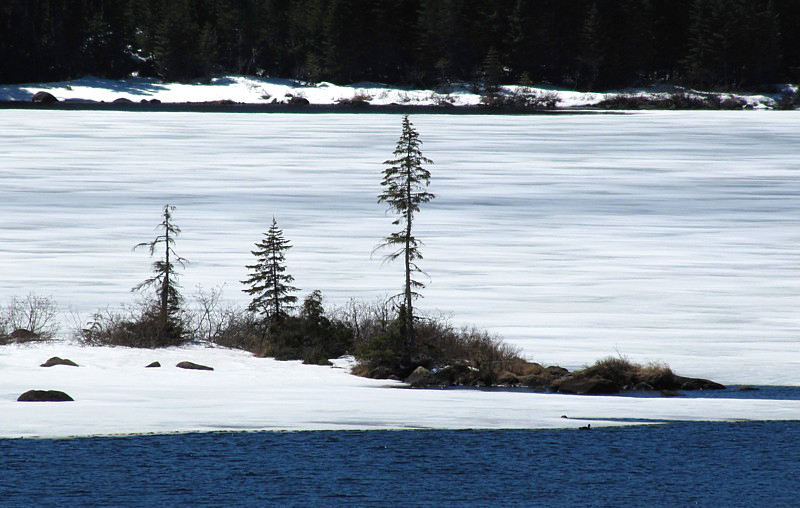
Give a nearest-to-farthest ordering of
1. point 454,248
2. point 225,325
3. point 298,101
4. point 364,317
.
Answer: point 225,325
point 364,317
point 454,248
point 298,101

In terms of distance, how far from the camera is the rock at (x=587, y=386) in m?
18.4

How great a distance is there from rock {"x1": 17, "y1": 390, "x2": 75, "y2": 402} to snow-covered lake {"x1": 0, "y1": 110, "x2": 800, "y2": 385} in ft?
22.4

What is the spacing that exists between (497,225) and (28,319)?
16545mm

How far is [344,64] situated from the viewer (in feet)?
396

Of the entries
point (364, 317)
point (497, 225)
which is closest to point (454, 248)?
point (497, 225)

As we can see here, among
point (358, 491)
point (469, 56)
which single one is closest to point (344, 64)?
point (469, 56)

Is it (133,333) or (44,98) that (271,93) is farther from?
(133,333)

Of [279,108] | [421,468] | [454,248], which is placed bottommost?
[421,468]

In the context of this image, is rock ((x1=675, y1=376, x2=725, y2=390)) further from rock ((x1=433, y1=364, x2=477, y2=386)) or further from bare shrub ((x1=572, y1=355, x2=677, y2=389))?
rock ((x1=433, y1=364, x2=477, y2=386))

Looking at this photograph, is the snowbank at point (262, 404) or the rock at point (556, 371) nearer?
the snowbank at point (262, 404)

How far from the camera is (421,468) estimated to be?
1444 centimetres

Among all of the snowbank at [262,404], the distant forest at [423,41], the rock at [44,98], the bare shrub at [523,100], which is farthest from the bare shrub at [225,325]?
the distant forest at [423,41]

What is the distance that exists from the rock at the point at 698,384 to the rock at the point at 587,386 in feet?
3.42

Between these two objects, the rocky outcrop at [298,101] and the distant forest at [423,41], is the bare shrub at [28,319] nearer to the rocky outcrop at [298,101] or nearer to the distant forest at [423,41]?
the rocky outcrop at [298,101]
